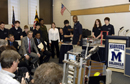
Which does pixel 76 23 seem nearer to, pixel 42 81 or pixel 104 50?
pixel 104 50

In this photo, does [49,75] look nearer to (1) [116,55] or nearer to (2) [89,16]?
(1) [116,55]

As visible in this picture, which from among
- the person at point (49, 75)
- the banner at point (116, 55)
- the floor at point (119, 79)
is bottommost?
the floor at point (119, 79)

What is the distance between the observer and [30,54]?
13.9 ft

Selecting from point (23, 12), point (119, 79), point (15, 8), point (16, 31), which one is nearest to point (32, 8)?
point (23, 12)

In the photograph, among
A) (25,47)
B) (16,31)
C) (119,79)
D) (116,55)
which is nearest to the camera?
(119,79)

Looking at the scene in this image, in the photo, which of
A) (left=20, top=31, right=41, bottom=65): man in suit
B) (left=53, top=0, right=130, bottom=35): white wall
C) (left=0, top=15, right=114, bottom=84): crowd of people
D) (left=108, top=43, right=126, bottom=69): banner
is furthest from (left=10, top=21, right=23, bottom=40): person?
(left=53, top=0, right=130, bottom=35): white wall

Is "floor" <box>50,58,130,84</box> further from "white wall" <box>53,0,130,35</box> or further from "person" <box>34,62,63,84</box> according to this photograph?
"person" <box>34,62,63,84</box>

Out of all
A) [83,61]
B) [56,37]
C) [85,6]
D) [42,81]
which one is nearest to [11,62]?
[42,81]

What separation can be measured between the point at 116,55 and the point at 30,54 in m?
2.31

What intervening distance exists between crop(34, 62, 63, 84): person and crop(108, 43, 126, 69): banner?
330 centimetres

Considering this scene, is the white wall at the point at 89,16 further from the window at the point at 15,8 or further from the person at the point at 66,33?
the window at the point at 15,8

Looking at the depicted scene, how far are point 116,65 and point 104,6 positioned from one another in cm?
316

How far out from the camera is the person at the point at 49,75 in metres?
0.92

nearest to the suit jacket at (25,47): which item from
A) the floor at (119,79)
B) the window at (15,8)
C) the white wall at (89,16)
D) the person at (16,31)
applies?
the person at (16,31)
